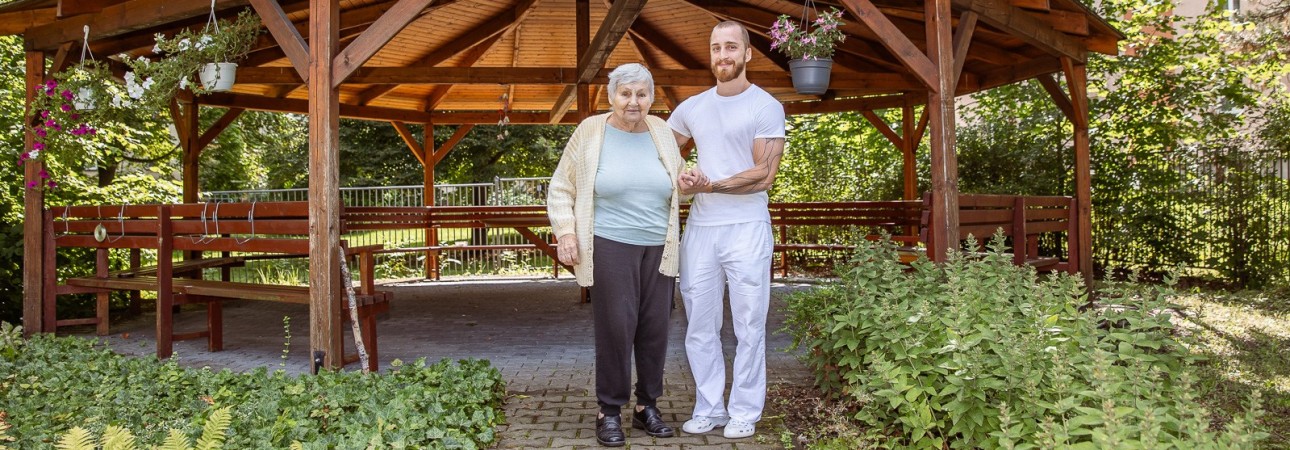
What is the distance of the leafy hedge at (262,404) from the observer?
12.7ft

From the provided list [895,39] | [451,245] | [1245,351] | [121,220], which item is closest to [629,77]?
[895,39]

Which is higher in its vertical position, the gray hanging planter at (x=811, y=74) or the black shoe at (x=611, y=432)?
the gray hanging planter at (x=811, y=74)

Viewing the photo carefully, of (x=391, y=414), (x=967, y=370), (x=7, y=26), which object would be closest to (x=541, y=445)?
(x=391, y=414)

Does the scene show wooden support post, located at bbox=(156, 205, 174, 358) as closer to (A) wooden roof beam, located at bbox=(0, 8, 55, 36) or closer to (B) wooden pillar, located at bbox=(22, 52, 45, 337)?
(B) wooden pillar, located at bbox=(22, 52, 45, 337)

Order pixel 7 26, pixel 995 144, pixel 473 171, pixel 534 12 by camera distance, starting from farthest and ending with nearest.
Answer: pixel 473 171
pixel 995 144
pixel 534 12
pixel 7 26

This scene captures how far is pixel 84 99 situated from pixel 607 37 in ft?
11.5

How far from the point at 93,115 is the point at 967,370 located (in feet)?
19.6

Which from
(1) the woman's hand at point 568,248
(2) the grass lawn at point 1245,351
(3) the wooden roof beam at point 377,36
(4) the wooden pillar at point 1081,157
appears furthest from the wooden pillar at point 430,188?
(1) the woman's hand at point 568,248

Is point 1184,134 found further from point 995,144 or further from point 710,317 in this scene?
point 710,317

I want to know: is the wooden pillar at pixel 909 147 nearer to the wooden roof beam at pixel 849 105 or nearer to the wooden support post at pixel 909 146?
the wooden support post at pixel 909 146

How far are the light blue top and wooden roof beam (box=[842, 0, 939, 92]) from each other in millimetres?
2008

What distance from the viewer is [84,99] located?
643 cm

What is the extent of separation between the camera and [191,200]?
9.77 metres

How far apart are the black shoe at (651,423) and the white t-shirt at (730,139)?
0.83 metres
